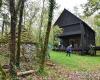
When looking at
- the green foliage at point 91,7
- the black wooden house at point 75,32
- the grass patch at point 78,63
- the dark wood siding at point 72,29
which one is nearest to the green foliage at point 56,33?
the black wooden house at point 75,32

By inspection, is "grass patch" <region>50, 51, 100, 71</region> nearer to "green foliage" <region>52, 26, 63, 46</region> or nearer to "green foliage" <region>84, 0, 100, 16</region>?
"green foliage" <region>84, 0, 100, 16</region>

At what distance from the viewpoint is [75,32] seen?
174 ft

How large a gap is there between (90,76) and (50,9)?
5882 mm

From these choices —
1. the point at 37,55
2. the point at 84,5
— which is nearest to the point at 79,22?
the point at 84,5

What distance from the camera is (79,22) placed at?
52094 millimetres

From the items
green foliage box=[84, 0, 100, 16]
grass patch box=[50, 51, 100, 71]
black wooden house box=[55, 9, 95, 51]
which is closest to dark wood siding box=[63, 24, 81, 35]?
black wooden house box=[55, 9, 95, 51]

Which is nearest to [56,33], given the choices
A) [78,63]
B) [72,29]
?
[72,29]

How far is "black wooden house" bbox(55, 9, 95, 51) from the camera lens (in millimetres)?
51397

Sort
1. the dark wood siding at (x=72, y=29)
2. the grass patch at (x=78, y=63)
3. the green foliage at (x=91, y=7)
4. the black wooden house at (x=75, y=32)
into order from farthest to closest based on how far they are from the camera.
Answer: the dark wood siding at (x=72, y=29) < the black wooden house at (x=75, y=32) < the green foliage at (x=91, y=7) < the grass patch at (x=78, y=63)

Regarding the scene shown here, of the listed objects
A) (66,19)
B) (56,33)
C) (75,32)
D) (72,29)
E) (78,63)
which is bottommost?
(78,63)

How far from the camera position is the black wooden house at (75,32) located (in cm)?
5140

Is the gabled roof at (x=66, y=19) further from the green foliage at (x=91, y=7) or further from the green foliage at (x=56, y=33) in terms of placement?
the green foliage at (x=91, y=7)

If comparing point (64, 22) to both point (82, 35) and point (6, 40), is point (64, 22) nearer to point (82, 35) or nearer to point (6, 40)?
point (82, 35)

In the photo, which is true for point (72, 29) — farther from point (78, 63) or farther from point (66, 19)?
point (78, 63)
